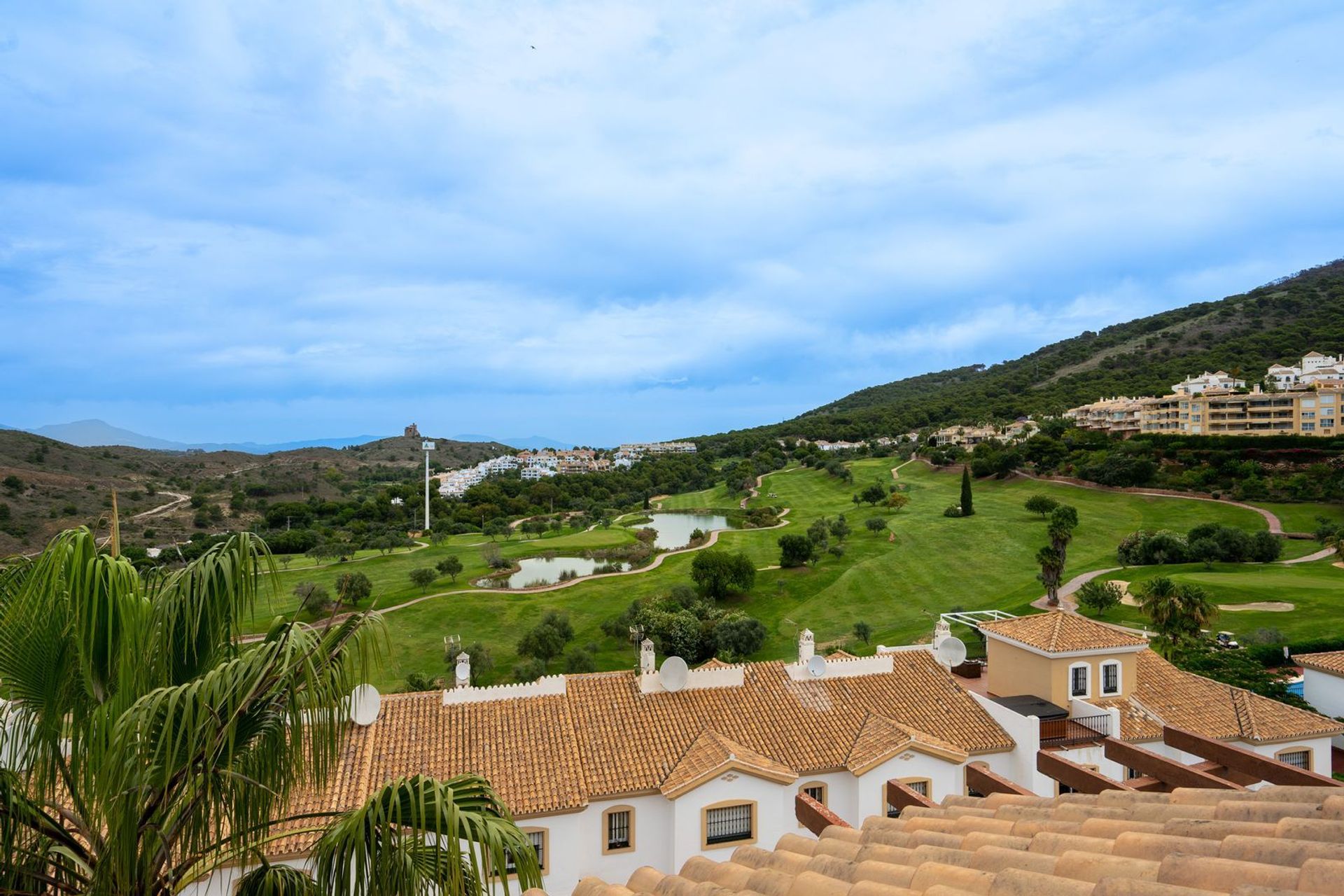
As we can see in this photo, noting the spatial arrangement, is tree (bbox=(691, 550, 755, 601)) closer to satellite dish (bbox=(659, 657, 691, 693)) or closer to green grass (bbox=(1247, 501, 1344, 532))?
satellite dish (bbox=(659, 657, 691, 693))

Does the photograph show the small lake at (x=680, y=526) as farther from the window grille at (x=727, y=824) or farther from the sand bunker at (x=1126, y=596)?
the window grille at (x=727, y=824)

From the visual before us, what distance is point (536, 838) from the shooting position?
44.9 ft

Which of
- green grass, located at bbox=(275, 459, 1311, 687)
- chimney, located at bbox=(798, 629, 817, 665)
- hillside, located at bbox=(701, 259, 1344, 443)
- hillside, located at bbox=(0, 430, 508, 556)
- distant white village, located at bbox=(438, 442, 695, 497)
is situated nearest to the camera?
chimney, located at bbox=(798, 629, 817, 665)

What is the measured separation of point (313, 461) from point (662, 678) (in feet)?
391

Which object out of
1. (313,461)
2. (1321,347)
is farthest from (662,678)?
(1321,347)

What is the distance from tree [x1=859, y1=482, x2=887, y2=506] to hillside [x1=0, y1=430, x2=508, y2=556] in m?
58.5

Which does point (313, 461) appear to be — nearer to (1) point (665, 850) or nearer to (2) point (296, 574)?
(2) point (296, 574)

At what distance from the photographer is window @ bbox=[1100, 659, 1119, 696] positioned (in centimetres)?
1889

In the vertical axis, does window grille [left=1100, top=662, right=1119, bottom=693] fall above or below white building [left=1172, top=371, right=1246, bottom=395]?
below

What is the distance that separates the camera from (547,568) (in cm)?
6000

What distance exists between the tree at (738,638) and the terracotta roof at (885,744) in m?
19.1

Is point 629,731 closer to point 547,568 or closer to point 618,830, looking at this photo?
point 618,830

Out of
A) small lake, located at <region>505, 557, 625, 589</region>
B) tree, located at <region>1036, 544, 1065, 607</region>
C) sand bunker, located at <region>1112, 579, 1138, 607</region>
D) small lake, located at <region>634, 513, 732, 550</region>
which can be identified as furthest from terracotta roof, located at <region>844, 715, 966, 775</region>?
small lake, located at <region>634, 513, 732, 550</region>

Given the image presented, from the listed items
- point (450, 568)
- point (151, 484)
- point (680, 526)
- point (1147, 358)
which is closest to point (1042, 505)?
point (680, 526)
